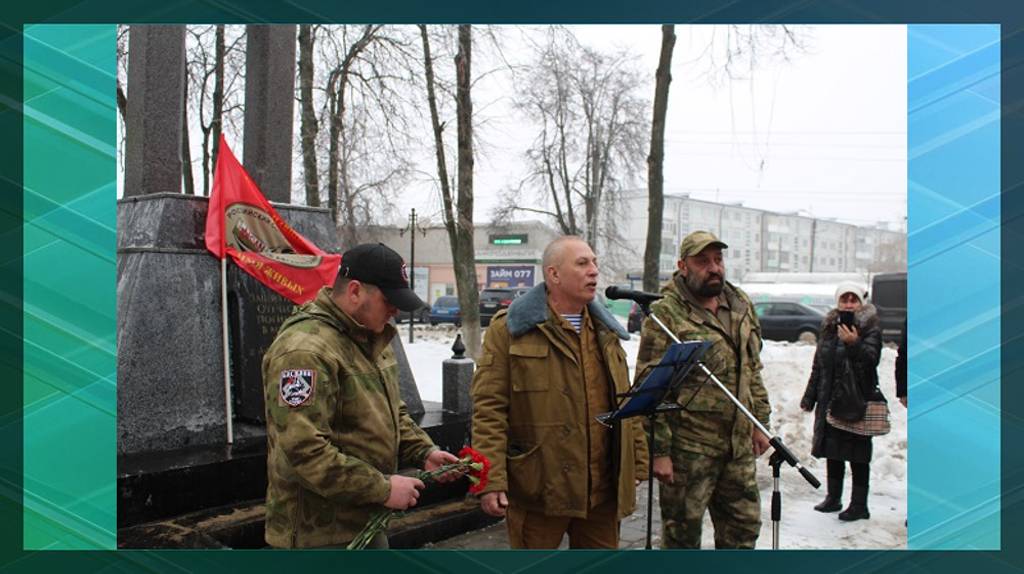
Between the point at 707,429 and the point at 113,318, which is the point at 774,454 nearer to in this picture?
the point at 707,429

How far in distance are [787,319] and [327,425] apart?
21037 millimetres

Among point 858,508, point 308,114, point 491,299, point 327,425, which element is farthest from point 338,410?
point 491,299

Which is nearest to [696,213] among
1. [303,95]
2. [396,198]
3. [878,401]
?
[396,198]

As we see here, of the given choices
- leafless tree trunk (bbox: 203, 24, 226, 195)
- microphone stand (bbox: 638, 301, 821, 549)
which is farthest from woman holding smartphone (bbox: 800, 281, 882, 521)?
leafless tree trunk (bbox: 203, 24, 226, 195)

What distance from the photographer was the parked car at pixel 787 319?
21.6m

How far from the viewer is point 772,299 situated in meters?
22.5

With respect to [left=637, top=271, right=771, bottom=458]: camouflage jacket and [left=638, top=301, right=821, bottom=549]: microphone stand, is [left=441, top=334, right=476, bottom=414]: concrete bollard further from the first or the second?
[left=638, top=301, right=821, bottom=549]: microphone stand

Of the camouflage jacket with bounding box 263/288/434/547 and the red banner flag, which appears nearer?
the camouflage jacket with bounding box 263/288/434/547

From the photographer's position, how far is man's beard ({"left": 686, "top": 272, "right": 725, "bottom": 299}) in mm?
4047

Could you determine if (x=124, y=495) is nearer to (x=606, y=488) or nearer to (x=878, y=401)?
(x=606, y=488)

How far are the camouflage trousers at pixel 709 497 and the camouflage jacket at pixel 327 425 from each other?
166 centimetres

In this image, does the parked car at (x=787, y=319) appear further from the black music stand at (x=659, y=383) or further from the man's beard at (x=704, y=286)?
the black music stand at (x=659, y=383)

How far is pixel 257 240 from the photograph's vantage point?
5.64 metres

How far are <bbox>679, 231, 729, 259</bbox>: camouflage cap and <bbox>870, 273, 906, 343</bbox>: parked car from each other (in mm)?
18365
